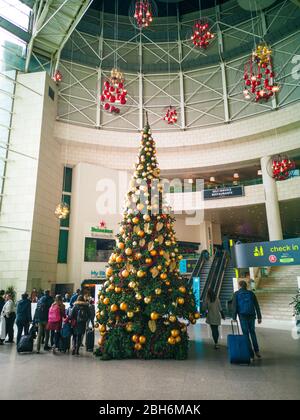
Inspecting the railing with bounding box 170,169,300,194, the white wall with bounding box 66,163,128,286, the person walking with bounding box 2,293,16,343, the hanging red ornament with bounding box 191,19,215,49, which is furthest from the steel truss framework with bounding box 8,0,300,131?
the person walking with bounding box 2,293,16,343

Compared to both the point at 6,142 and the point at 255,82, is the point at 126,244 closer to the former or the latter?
the point at 255,82

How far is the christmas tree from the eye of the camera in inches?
213

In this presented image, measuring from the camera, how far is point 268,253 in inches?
399

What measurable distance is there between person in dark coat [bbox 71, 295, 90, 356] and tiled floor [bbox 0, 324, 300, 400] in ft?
1.05

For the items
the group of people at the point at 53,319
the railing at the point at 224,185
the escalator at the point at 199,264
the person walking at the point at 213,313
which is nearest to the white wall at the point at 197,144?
the railing at the point at 224,185

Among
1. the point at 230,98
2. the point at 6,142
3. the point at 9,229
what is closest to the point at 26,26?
the point at 6,142

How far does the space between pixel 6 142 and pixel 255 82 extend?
13.6 m

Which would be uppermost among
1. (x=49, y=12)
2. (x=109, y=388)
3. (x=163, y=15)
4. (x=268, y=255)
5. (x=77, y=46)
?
(x=163, y=15)

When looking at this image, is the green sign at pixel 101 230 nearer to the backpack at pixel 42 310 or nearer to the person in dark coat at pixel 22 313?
the person in dark coat at pixel 22 313

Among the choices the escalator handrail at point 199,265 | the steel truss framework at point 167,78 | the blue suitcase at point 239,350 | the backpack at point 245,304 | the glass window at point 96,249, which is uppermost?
the steel truss framework at point 167,78

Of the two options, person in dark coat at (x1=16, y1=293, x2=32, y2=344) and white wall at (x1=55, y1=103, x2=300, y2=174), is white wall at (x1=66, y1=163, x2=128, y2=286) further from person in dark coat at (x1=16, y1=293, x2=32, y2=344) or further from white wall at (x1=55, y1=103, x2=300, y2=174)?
person in dark coat at (x1=16, y1=293, x2=32, y2=344)

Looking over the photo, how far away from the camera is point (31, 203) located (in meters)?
15.5

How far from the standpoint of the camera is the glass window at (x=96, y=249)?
18203mm

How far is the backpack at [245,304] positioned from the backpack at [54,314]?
13.4 ft
